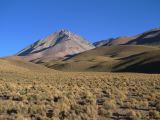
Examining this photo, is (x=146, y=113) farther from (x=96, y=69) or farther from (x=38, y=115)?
(x=96, y=69)

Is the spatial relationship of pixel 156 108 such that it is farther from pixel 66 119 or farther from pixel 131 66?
pixel 131 66

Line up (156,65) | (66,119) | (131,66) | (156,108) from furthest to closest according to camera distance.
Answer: (131,66), (156,65), (156,108), (66,119)

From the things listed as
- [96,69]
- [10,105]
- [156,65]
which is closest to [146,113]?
[10,105]

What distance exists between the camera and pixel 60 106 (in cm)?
1964

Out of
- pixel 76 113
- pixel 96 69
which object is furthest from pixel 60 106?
pixel 96 69

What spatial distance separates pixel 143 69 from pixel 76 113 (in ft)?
357

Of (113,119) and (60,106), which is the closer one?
(113,119)

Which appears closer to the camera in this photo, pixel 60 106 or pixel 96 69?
pixel 60 106

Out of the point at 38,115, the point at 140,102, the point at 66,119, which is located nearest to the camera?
the point at 66,119

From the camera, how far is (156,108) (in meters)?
19.9

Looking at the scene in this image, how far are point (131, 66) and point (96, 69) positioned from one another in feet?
63.5

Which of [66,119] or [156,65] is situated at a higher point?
[156,65]

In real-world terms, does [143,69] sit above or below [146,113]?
above

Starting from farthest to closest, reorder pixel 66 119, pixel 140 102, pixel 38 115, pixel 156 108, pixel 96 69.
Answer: pixel 96 69
pixel 140 102
pixel 156 108
pixel 38 115
pixel 66 119
